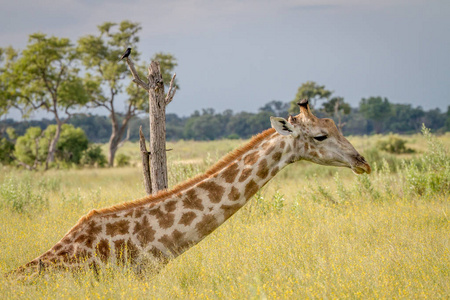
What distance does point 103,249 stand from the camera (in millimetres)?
5066

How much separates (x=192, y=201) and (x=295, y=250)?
198cm

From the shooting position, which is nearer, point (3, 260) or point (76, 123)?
point (3, 260)

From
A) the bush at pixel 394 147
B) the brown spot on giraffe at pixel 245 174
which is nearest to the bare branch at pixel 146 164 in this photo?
the brown spot on giraffe at pixel 245 174

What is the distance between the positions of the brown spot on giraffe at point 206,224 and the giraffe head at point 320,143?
123 centimetres

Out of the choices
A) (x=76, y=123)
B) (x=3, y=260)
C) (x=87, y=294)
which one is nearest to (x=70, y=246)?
(x=87, y=294)

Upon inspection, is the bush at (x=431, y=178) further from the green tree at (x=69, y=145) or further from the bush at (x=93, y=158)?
the green tree at (x=69, y=145)

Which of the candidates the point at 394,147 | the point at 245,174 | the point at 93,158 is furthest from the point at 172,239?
the point at 93,158

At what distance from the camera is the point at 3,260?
21.6ft

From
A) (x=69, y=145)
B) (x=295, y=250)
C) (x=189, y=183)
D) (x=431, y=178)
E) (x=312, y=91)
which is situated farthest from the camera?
(x=312, y=91)

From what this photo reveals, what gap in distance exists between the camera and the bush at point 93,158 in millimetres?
35188

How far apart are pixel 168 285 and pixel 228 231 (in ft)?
10.1

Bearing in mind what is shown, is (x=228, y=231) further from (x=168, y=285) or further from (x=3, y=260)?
(x=3, y=260)

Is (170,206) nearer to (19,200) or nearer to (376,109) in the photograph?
(19,200)

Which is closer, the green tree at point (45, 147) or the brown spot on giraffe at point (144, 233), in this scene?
the brown spot on giraffe at point (144, 233)
